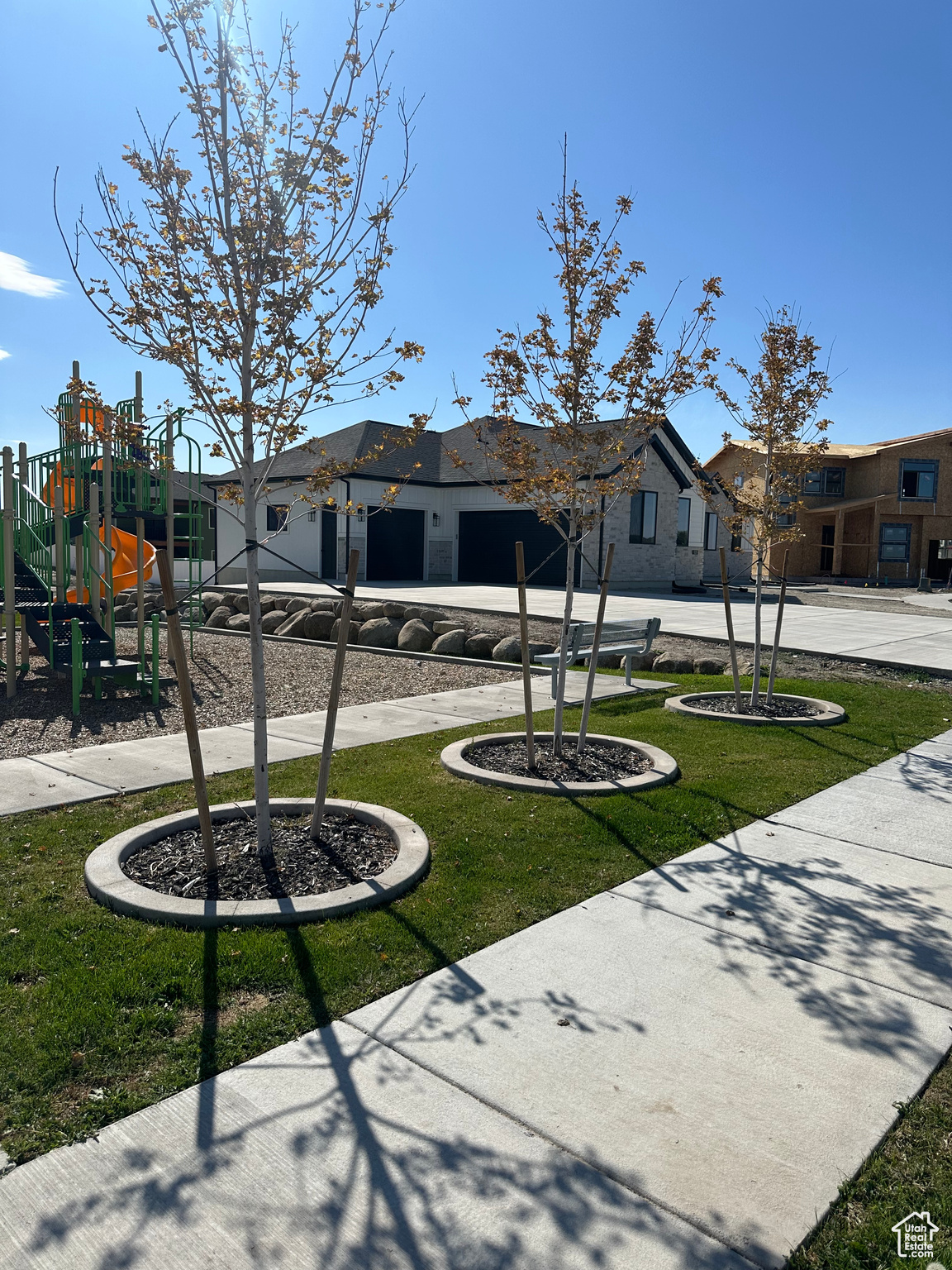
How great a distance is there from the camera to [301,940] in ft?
12.9

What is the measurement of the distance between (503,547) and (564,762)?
25.9 metres

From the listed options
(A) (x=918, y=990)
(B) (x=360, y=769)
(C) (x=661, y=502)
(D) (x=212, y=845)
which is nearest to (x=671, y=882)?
(A) (x=918, y=990)

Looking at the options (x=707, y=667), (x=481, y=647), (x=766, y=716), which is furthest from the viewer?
(x=481, y=647)

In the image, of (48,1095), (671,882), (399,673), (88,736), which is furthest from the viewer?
(399,673)

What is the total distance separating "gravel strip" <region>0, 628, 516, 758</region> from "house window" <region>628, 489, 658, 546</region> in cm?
2015

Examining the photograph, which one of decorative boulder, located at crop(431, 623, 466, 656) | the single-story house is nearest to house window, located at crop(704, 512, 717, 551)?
the single-story house

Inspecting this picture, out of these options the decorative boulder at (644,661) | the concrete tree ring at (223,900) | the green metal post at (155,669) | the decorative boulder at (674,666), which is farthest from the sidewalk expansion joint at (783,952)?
the decorative boulder at (644,661)

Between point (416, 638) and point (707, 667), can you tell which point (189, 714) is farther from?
point (416, 638)

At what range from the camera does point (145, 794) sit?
605cm

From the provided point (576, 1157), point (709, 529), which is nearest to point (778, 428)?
point (576, 1157)

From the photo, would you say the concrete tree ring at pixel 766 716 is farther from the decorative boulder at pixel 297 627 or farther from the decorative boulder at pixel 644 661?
the decorative boulder at pixel 297 627

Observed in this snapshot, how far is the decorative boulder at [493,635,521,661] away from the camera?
12648 millimetres

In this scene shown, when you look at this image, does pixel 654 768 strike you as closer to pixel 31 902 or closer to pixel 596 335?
pixel 596 335

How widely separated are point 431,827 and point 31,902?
85.9 inches
